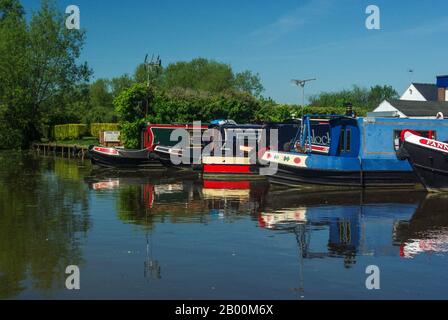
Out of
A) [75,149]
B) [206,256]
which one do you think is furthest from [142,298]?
[75,149]

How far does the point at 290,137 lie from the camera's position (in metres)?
26.6

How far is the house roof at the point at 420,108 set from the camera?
47334 millimetres

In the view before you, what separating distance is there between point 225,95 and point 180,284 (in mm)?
30770

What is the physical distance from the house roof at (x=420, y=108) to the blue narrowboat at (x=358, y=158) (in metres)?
26.6

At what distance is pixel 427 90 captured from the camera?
212 ft

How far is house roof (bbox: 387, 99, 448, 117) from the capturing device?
47.3m

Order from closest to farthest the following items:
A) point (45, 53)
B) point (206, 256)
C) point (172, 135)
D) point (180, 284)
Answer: point (180, 284), point (206, 256), point (172, 135), point (45, 53)

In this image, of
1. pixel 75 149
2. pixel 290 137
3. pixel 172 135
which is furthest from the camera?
pixel 75 149

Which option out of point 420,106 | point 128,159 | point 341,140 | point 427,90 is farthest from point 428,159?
point 427,90

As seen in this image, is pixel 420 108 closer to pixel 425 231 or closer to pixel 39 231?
pixel 425 231

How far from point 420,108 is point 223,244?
42.0 metres

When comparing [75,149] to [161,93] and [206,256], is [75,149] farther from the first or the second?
[206,256]
